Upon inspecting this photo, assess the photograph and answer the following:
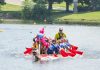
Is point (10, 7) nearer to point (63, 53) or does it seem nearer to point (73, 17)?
point (73, 17)

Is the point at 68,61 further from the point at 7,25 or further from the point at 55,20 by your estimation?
the point at 55,20

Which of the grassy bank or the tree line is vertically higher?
the tree line

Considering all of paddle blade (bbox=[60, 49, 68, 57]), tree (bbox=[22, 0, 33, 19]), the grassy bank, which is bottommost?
the grassy bank

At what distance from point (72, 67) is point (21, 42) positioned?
2942 cm

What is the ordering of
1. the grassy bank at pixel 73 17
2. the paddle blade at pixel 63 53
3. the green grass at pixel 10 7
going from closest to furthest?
the paddle blade at pixel 63 53
the grassy bank at pixel 73 17
the green grass at pixel 10 7

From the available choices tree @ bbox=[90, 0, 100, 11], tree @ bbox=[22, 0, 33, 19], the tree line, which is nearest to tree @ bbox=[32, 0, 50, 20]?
the tree line

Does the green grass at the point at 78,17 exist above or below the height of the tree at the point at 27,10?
below

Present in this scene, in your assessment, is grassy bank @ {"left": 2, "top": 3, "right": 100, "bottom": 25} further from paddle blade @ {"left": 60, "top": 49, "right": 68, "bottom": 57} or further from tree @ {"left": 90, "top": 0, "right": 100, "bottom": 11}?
paddle blade @ {"left": 60, "top": 49, "right": 68, "bottom": 57}

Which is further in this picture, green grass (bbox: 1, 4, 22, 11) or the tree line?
green grass (bbox: 1, 4, 22, 11)

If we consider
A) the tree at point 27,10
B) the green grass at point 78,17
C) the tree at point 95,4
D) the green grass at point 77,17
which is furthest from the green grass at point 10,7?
the tree at point 95,4

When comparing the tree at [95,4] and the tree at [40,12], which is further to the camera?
the tree at [95,4]

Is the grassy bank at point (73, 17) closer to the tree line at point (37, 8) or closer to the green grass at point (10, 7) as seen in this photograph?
the tree line at point (37, 8)

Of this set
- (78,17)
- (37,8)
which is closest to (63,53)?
(78,17)

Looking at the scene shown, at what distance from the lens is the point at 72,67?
5212 cm
